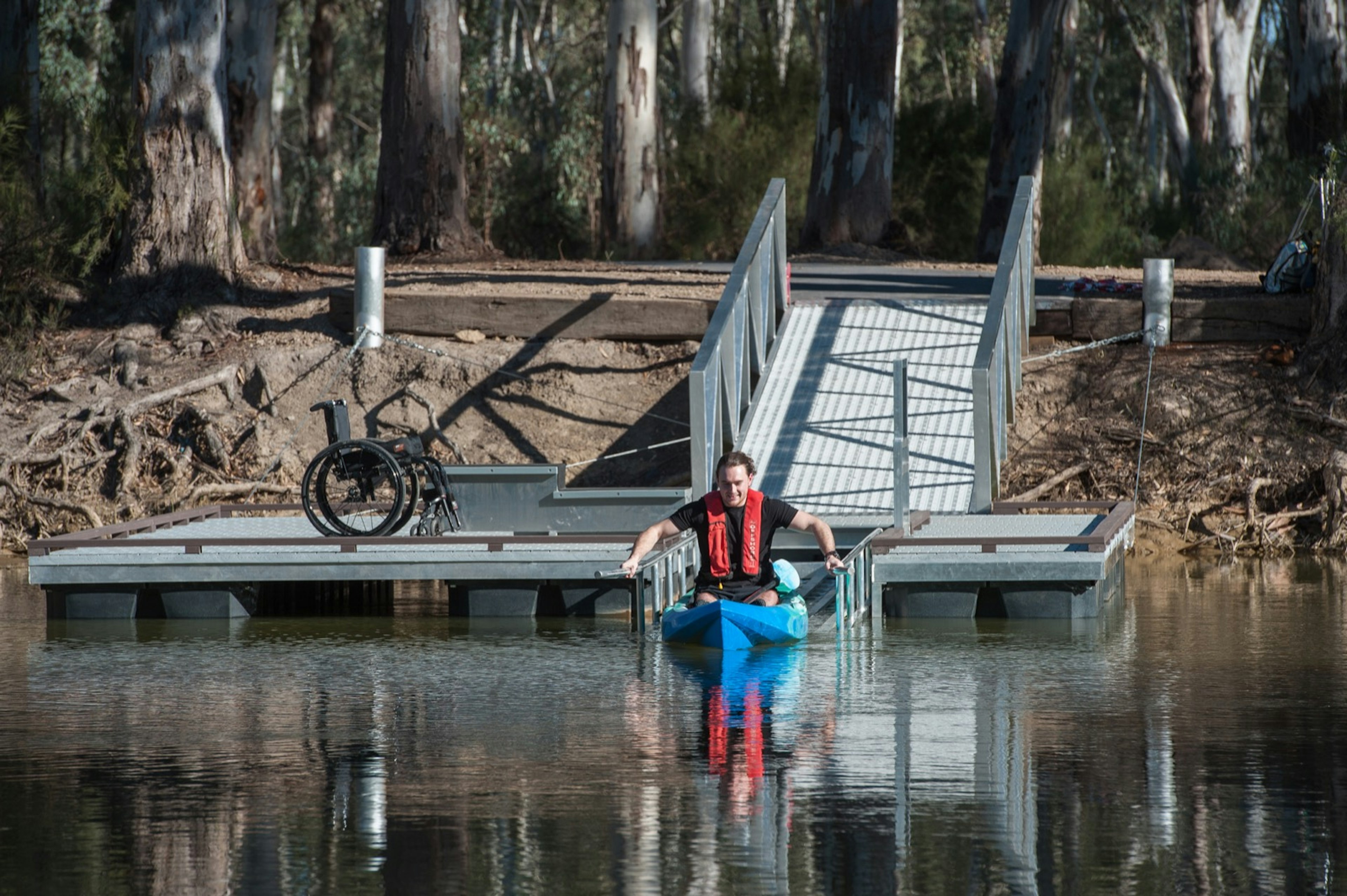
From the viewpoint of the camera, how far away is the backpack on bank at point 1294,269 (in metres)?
21.3

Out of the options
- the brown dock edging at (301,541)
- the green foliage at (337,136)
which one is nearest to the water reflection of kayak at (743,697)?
the brown dock edging at (301,541)

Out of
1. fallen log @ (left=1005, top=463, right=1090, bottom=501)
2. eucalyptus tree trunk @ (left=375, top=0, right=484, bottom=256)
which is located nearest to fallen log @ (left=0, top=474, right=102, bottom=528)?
eucalyptus tree trunk @ (left=375, top=0, right=484, bottom=256)

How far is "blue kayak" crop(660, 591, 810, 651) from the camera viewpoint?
12500 millimetres

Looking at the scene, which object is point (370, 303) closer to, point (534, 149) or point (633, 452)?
point (633, 452)

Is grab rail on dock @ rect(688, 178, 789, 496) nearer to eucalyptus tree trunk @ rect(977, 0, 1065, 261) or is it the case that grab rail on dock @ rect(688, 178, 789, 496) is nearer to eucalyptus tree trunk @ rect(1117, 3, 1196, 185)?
eucalyptus tree trunk @ rect(977, 0, 1065, 261)

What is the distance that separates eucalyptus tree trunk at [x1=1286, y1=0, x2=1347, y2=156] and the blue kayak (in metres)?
19.8

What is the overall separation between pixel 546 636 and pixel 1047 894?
23.2 feet

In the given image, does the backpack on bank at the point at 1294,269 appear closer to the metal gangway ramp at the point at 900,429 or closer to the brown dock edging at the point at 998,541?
the metal gangway ramp at the point at 900,429

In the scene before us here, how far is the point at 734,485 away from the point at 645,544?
660mm

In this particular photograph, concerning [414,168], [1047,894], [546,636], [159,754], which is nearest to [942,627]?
[546,636]

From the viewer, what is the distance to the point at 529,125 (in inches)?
1853

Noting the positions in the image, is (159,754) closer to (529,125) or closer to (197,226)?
(197,226)

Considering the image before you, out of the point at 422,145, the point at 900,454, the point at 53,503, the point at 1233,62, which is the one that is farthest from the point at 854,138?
the point at 1233,62

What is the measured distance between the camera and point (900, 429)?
15.3m
